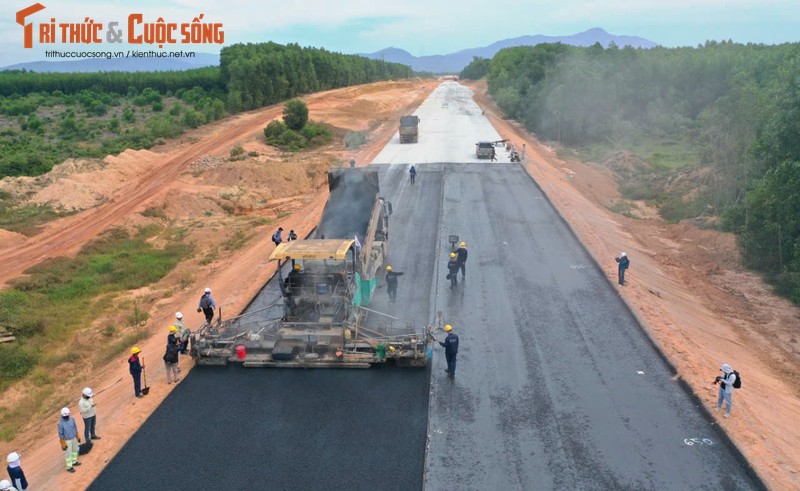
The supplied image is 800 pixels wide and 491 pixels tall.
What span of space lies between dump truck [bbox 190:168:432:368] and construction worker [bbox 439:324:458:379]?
663 mm

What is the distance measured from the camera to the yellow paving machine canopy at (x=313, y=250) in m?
15.5

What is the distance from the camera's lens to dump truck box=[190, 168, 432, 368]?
14.8m

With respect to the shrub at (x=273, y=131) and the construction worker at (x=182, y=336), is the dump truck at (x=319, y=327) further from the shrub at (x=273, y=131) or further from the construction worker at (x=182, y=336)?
the shrub at (x=273, y=131)

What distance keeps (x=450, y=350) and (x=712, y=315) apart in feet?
39.3

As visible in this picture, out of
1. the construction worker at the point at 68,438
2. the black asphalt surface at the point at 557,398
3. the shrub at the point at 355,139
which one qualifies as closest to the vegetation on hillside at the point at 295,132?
the shrub at the point at 355,139

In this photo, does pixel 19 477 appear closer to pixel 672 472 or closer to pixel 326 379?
pixel 326 379

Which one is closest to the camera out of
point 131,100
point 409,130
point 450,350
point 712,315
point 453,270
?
point 450,350

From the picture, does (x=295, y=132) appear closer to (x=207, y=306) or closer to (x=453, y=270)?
(x=453, y=270)

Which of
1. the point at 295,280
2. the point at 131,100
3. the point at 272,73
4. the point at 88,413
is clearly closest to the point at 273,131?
the point at 272,73

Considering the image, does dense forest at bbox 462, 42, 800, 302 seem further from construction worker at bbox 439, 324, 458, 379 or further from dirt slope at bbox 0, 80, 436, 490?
dirt slope at bbox 0, 80, 436, 490

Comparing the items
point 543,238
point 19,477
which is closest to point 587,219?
point 543,238

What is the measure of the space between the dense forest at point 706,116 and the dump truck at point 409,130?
14.4 m

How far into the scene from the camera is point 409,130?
49781 millimetres

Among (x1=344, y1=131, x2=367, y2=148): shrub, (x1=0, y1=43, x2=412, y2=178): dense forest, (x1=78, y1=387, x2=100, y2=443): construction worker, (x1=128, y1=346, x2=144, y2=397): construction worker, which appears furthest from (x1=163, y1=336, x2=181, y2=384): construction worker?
Result: (x1=344, y1=131, x2=367, y2=148): shrub
